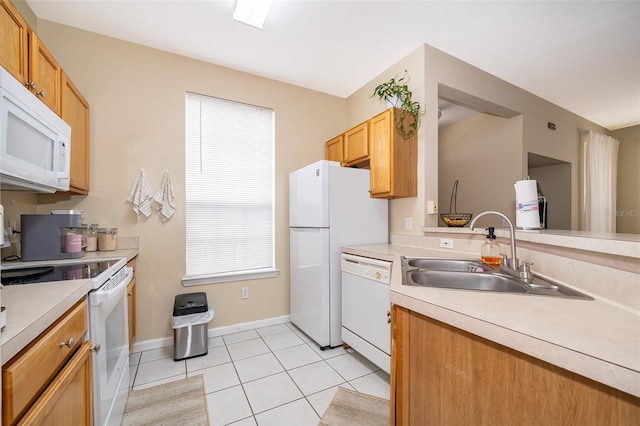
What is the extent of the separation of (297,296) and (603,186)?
4.56 m

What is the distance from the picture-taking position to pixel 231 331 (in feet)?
8.66

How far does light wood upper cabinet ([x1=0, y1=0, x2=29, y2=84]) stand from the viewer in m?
1.26

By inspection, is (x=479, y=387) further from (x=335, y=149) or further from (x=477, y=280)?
(x=335, y=149)

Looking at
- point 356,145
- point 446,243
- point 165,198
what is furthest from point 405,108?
point 165,198

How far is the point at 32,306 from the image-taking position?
2.62 ft

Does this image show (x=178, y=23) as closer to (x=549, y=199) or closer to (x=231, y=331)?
(x=231, y=331)

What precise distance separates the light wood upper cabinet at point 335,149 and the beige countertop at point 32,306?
2406 mm

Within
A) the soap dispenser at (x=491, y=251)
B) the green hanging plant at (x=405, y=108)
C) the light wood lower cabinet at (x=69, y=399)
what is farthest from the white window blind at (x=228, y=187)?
the soap dispenser at (x=491, y=251)

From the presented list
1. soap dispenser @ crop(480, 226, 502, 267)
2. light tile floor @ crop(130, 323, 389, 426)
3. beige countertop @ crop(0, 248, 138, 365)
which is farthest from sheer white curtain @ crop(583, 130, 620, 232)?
beige countertop @ crop(0, 248, 138, 365)

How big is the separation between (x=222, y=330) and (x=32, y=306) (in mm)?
2010

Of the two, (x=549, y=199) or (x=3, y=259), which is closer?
(x=3, y=259)

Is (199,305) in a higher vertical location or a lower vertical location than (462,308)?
lower

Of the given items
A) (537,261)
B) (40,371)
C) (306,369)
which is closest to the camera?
(40,371)

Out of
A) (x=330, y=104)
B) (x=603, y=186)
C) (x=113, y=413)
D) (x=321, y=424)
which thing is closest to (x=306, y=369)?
(x=321, y=424)
